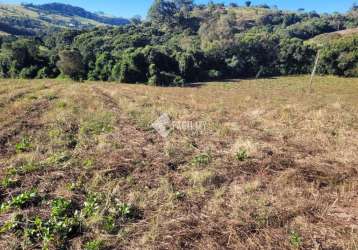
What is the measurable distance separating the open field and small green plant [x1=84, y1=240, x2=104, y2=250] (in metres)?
0.01

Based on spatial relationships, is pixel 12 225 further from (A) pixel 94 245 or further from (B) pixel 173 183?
(B) pixel 173 183

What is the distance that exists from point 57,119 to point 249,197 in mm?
5504

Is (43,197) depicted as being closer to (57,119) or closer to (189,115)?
(57,119)

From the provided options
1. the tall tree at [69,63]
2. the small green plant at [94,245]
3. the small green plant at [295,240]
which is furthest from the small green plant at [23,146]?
the tall tree at [69,63]

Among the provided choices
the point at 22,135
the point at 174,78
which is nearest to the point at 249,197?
the point at 22,135

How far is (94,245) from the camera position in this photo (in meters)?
3.49

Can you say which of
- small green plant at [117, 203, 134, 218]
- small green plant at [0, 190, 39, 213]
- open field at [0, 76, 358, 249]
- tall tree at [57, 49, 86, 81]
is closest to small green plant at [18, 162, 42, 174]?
open field at [0, 76, 358, 249]

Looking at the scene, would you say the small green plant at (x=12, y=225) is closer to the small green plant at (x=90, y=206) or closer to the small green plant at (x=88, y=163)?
the small green plant at (x=90, y=206)

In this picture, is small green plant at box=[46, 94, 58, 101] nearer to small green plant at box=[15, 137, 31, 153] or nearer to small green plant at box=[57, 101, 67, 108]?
small green plant at box=[57, 101, 67, 108]

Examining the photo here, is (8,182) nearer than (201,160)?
Yes

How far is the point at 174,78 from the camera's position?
44906mm

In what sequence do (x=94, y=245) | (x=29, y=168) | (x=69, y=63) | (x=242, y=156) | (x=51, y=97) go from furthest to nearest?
(x=69, y=63)
(x=51, y=97)
(x=242, y=156)
(x=29, y=168)
(x=94, y=245)

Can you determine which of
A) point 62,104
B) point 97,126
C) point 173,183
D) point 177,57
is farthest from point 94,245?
point 177,57

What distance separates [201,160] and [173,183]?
3.38 feet
